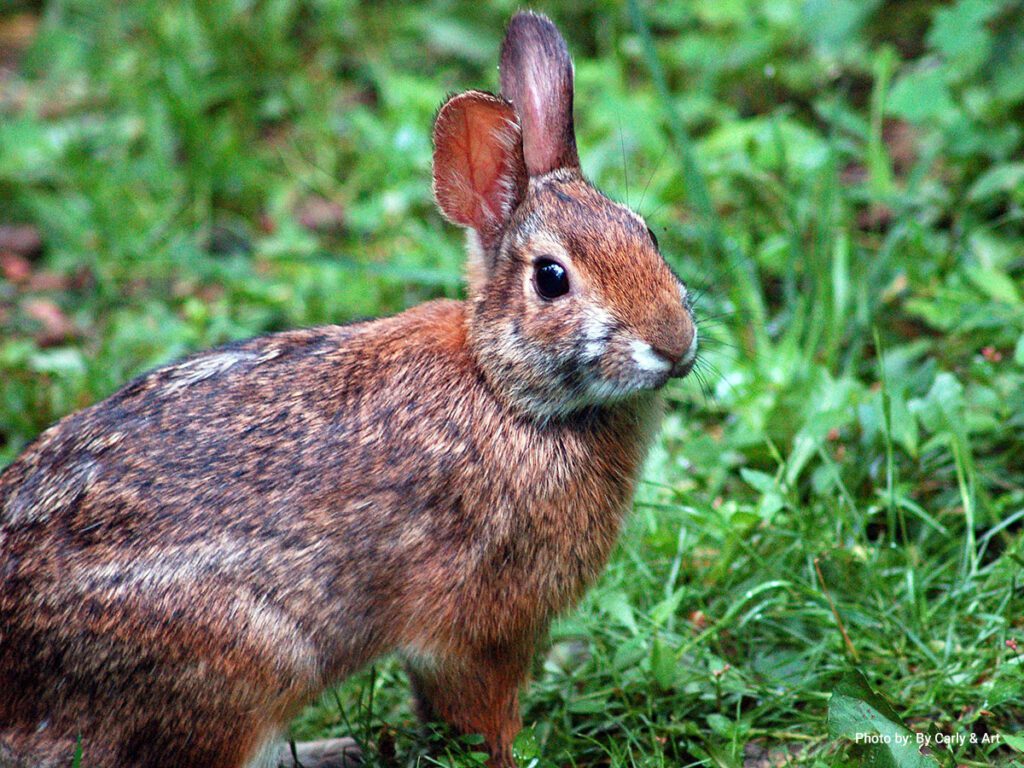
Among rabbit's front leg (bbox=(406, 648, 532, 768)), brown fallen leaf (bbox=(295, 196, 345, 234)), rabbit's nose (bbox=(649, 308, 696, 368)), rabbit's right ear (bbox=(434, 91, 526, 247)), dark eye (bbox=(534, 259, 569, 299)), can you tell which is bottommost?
rabbit's front leg (bbox=(406, 648, 532, 768))

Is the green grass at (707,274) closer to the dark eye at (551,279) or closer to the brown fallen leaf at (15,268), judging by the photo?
the brown fallen leaf at (15,268)

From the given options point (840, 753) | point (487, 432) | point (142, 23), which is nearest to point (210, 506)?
point (487, 432)

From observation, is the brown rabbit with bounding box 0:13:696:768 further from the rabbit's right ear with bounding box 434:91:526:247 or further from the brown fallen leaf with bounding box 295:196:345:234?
the brown fallen leaf with bounding box 295:196:345:234

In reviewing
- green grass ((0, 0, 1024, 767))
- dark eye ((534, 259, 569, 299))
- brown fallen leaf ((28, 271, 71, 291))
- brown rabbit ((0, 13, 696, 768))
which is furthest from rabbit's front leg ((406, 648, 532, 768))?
brown fallen leaf ((28, 271, 71, 291))

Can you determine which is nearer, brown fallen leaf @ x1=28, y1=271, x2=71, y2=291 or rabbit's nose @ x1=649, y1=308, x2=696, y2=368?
rabbit's nose @ x1=649, y1=308, x2=696, y2=368

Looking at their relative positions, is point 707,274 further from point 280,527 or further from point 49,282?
point 49,282

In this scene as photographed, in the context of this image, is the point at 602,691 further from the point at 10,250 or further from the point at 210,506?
the point at 10,250

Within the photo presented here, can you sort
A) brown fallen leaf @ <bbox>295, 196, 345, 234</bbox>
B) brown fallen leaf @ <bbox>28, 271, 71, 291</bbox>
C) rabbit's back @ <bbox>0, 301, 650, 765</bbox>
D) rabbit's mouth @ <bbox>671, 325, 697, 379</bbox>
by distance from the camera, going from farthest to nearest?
brown fallen leaf @ <bbox>295, 196, 345, 234</bbox> < brown fallen leaf @ <bbox>28, 271, 71, 291</bbox> < rabbit's mouth @ <bbox>671, 325, 697, 379</bbox> < rabbit's back @ <bbox>0, 301, 650, 765</bbox>

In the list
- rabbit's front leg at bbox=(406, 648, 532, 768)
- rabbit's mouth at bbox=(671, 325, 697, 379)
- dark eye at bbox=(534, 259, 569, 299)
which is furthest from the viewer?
rabbit's front leg at bbox=(406, 648, 532, 768)
